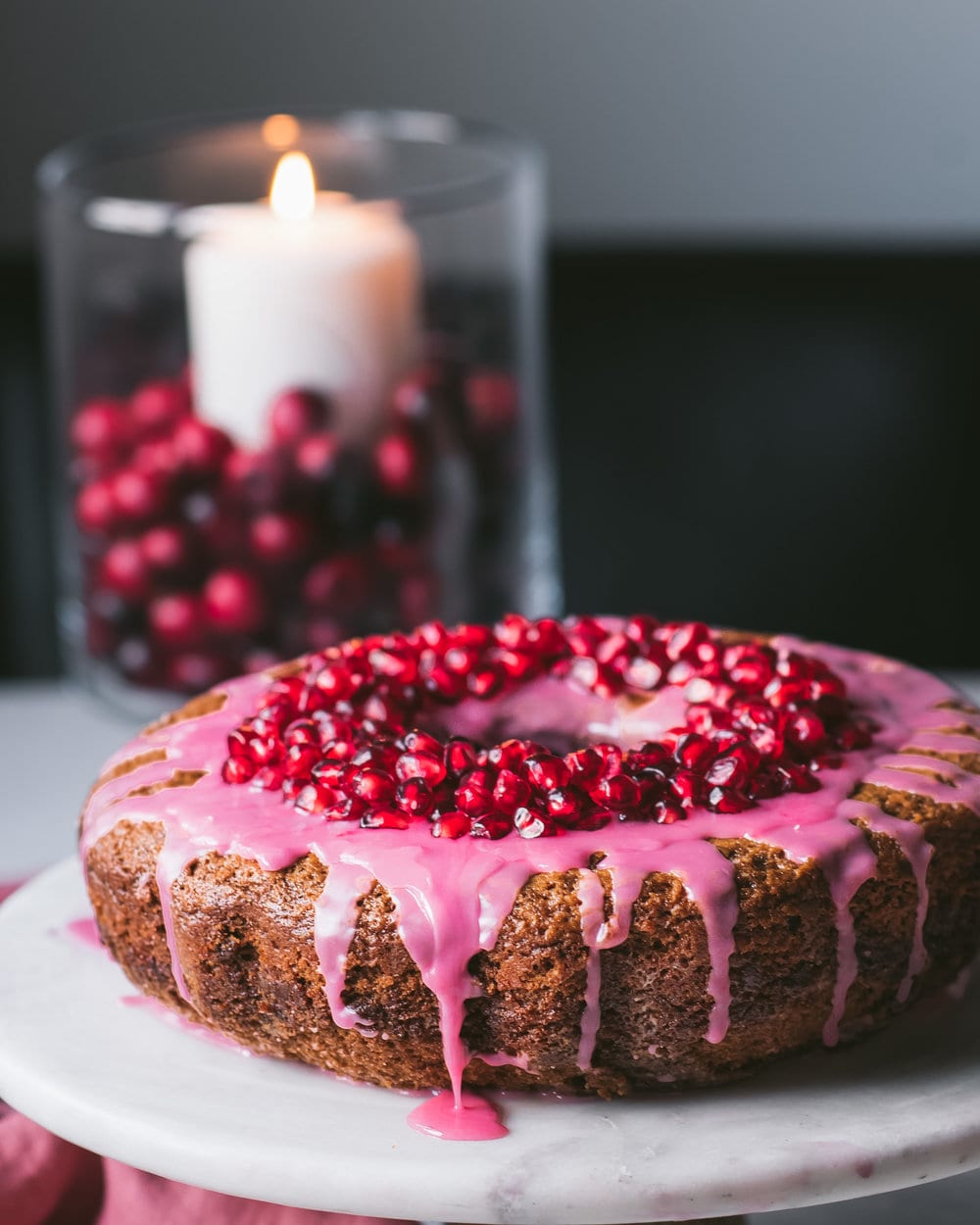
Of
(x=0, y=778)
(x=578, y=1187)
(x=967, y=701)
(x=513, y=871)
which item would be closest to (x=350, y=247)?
(x=0, y=778)

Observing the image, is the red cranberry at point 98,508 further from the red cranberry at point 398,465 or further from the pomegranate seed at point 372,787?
the pomegranate seed at point 372,787

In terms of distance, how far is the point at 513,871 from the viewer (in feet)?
3.38

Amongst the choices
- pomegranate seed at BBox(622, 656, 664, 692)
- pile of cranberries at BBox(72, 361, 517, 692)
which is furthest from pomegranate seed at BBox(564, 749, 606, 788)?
pile of cranberries at BBox(72, 361, 517, 692)

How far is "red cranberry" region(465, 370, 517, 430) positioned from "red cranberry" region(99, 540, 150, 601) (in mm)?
431

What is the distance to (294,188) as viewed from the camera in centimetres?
200

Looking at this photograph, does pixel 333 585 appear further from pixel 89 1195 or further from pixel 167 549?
pixel 89 1195

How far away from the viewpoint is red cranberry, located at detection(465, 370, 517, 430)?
2.04 meters

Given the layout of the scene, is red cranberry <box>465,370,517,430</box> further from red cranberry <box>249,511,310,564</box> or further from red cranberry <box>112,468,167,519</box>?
red cranberry <box>112,468,167,519</box>

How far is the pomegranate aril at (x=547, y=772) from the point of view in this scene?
1072 mm

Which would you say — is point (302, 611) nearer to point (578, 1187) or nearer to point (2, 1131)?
point (2, 1131)

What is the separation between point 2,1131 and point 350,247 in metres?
1.12

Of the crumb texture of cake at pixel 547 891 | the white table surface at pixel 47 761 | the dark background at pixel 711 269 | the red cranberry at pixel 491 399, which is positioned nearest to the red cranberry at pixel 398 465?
the red cranberry at pixel 491 399

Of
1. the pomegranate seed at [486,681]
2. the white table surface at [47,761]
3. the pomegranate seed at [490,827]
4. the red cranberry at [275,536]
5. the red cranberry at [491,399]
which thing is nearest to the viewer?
the pomegranate seed at [490,827]

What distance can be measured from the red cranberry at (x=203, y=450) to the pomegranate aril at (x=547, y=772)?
37.2 inches
